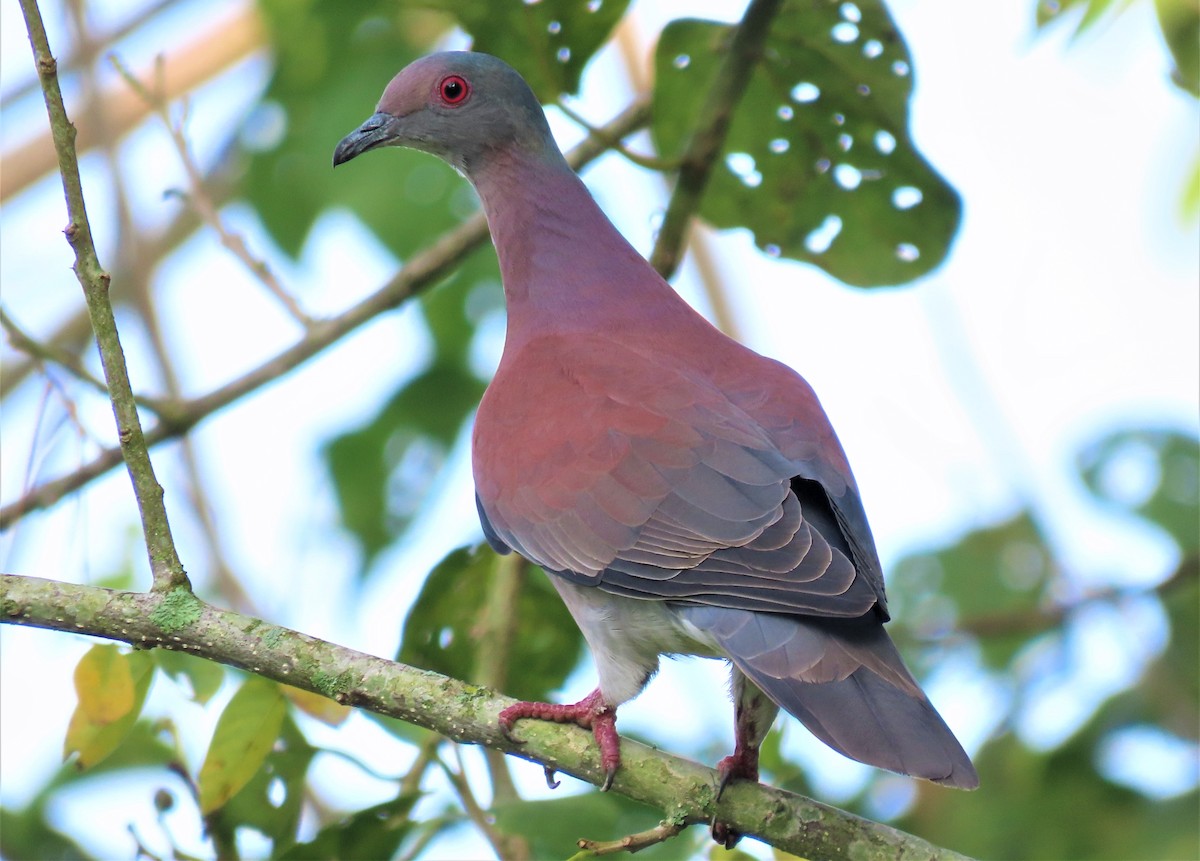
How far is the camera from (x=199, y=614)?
232 cm

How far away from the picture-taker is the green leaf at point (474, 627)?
3400 millimetres

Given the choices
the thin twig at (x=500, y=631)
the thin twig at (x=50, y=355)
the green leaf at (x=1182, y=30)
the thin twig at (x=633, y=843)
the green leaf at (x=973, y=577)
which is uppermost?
the green leaf at (x=1182, y=30)

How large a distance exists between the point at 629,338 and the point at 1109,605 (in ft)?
6.33

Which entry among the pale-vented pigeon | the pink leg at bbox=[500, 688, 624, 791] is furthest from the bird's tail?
the pink leg at bbox=[500, 688, 624, 791]

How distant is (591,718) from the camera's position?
2561mm

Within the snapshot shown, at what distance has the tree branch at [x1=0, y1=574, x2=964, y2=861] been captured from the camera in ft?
7.49

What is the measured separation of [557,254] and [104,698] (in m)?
1.49

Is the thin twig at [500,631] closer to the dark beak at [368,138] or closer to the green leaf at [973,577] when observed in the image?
the dark beak at [368,138]

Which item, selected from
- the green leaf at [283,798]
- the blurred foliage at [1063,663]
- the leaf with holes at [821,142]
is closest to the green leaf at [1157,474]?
the blurred foliage at [1063,663]

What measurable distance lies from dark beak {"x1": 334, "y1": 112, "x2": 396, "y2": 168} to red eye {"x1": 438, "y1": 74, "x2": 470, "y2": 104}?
149mm

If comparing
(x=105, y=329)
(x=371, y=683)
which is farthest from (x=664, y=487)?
(x=105, y=329)

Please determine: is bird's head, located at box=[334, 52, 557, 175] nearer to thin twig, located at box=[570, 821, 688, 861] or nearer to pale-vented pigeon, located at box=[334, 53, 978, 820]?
pale-vented pigeon, located at box=[334, 53, 978, 820]

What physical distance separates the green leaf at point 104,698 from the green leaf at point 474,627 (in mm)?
905

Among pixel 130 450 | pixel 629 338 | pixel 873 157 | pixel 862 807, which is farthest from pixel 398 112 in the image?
pixel 862 807
